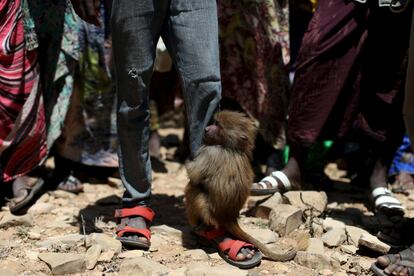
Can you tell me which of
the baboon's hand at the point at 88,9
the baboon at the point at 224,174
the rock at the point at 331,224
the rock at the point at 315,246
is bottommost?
the rock at the point at 331,224

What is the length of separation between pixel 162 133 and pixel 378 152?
9.97 feet

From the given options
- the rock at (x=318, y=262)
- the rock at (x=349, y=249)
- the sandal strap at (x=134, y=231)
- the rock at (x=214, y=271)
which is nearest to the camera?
the rock at (x=214, y=271)

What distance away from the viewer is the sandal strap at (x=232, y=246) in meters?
2.79

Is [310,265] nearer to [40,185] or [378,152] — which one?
[378,152]

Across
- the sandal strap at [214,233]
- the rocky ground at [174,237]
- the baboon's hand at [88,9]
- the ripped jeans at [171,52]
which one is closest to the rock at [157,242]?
the rocky ground at [174,237]

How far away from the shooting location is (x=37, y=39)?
140 inches

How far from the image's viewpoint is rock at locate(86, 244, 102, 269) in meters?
2.74

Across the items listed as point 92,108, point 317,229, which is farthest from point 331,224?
point 92,108

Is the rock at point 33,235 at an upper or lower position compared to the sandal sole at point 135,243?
lower

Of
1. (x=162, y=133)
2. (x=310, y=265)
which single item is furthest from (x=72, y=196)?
(x=162, y=133)

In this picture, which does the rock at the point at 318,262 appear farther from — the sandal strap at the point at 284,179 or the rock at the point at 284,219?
the sandal strap at the point at 284,179

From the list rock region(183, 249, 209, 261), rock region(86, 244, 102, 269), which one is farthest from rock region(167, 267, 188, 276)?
rock region(86, 244, 102, 269)

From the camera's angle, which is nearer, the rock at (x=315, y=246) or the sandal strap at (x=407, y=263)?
the sandal strap at (x=407, y=263)

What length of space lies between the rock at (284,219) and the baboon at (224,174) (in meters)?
0.34
